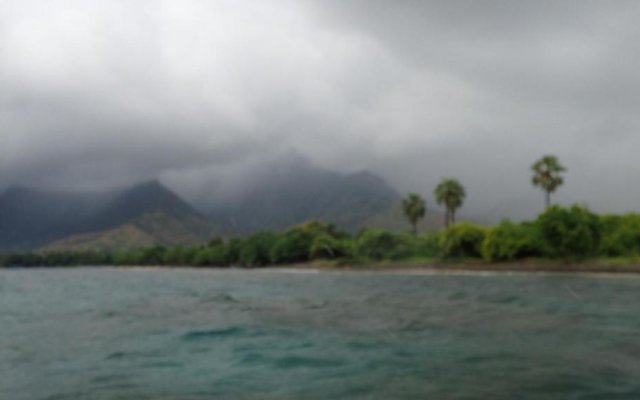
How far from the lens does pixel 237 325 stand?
28.3 m

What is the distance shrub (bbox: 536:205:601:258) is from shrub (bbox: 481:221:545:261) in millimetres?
2526

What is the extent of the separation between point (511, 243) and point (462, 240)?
15.1 metres

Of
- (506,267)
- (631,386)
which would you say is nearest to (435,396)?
(631,386)

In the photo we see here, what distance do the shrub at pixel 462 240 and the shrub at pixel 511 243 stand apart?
4.80 m

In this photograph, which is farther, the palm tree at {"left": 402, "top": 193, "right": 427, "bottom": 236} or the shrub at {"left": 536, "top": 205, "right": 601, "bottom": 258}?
the palm tree at {"left": 402, "top": 193, "right": 427, "bottom": 236}

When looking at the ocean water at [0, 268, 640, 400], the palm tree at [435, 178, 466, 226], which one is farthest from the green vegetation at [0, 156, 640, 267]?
the ocean water at [0, 268, 640, 400]

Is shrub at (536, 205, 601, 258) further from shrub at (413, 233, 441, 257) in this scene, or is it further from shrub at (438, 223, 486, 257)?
shrub at (413, 233, 441, 257)

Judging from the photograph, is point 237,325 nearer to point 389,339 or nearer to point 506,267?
point 389,339

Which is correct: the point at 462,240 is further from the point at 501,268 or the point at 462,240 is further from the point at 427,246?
the point at 427,246

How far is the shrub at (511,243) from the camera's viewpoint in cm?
12619

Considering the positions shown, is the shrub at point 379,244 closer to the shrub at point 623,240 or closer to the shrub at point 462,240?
the shrub at point 462,240

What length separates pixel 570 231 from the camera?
392 feet

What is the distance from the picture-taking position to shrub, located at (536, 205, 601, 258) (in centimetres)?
11931

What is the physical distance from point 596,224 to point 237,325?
111 m
